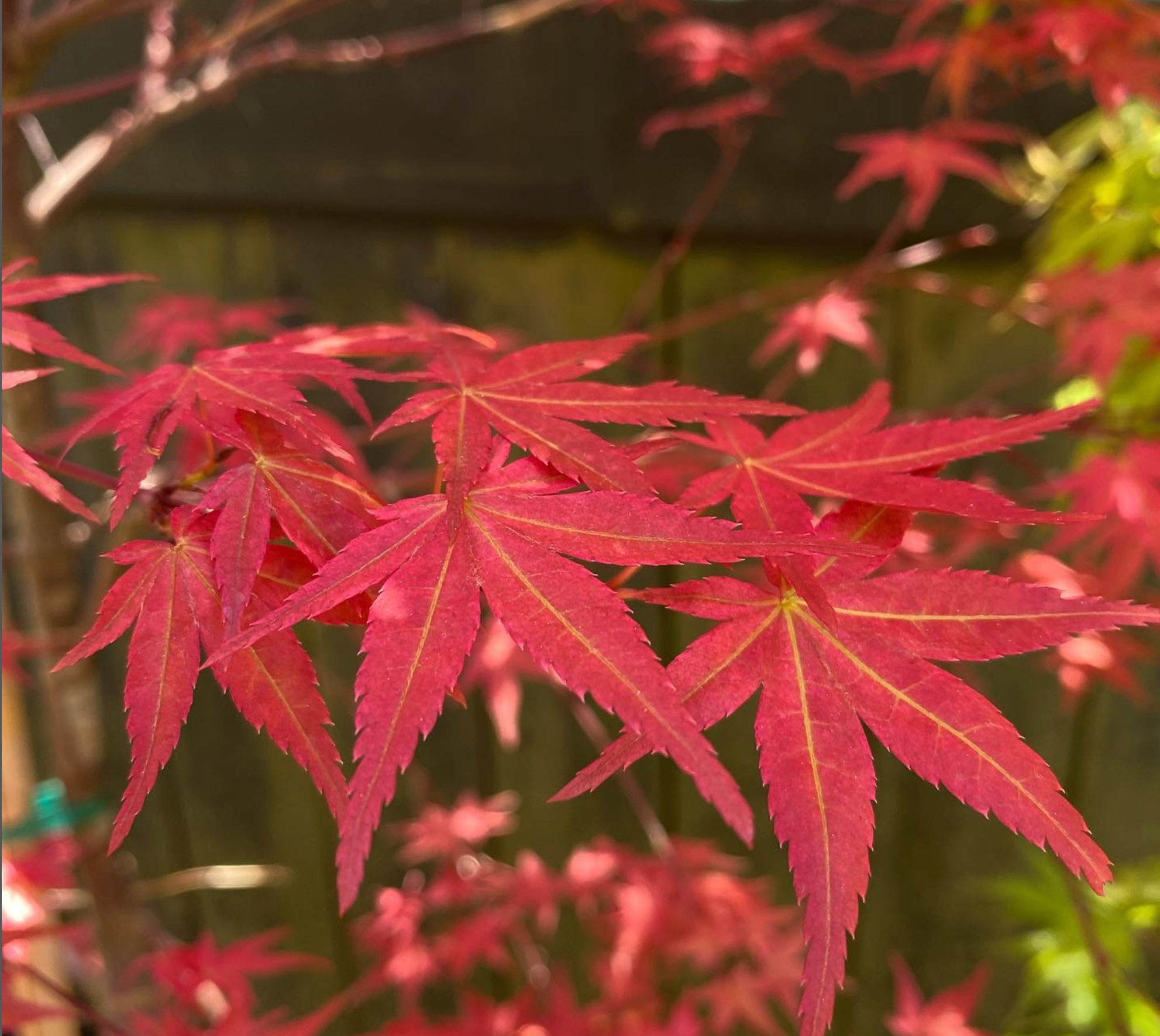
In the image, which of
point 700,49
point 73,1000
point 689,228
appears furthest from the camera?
point 689,228

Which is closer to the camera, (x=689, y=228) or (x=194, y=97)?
(x=194, y=97)

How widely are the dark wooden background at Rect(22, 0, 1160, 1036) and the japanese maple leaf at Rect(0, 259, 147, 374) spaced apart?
31.5 inches

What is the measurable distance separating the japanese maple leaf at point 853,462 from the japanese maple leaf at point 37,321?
Answer: 279mm

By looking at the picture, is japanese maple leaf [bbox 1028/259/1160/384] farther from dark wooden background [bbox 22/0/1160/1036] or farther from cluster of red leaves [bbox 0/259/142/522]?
cluster of red leaves [bbox 0/259/142/522]

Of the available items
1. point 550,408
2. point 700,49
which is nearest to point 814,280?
point 700,49

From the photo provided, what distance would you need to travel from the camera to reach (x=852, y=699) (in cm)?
35

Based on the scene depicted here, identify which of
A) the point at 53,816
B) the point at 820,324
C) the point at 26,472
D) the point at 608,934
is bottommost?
the point at 608,934

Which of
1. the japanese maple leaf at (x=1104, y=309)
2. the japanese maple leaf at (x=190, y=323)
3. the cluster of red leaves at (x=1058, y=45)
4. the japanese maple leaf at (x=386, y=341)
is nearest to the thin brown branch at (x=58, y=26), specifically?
the japanese maple leaf at (x=190, y=323)

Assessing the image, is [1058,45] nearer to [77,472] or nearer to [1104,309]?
[1104,309]

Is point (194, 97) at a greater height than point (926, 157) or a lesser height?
greater

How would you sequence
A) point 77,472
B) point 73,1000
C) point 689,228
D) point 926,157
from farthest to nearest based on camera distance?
point 689,228, point 926,157, point 73,1000, point 77,472

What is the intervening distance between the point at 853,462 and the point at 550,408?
0.13 m

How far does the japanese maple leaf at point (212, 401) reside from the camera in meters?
0.37

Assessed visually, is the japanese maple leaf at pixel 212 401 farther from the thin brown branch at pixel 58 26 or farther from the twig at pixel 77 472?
the thin brown branch at pixel 58 26
